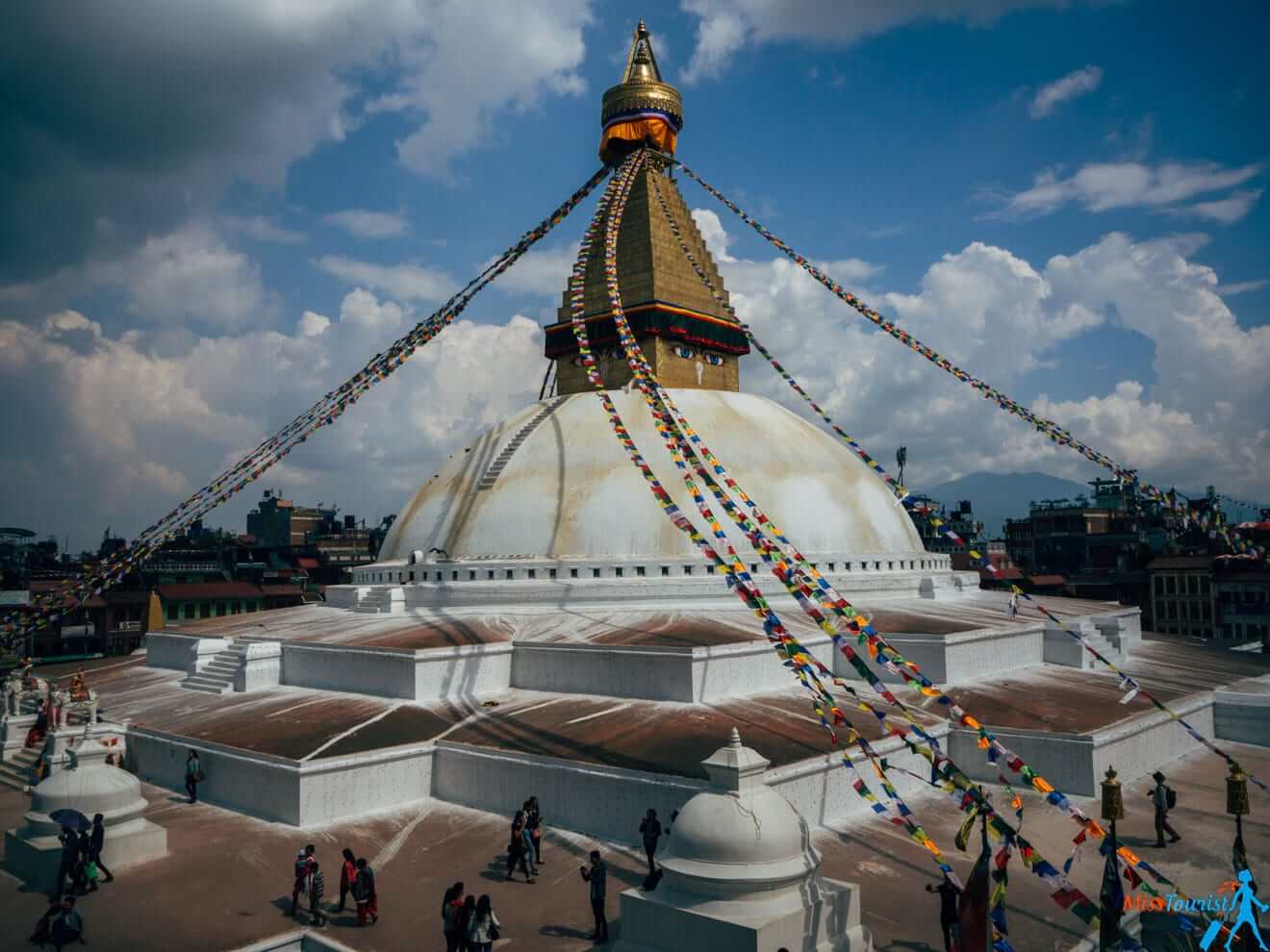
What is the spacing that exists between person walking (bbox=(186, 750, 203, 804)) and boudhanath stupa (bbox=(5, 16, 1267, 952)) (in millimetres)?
184

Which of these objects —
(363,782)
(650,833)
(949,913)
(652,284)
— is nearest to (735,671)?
(650,833)

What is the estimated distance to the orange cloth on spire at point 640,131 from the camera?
2583 centimetres

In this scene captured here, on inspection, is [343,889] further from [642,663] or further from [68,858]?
[642,663]

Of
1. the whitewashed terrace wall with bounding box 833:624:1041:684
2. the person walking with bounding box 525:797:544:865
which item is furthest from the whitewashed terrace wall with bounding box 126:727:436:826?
the whitewashed terrace wall with bounding box 833:624:1041:684

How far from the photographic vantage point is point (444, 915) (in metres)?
8.59

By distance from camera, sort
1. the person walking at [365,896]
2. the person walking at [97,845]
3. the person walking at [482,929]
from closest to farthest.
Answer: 1. the person walking at [482,929]
2. the person walking at [365,896]
3. the person walking at [97,845]

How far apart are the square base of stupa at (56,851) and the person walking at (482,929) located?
17.8ft

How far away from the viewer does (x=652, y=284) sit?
938 inches

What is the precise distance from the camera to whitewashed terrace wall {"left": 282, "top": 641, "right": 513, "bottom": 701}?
635 inches

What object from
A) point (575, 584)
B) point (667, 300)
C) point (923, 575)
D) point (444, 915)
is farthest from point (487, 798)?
point (667, 300)

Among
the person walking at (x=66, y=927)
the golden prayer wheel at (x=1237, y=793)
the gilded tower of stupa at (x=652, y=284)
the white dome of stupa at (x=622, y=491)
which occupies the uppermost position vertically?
the gilded tower of stupa at (x=652, y=284)

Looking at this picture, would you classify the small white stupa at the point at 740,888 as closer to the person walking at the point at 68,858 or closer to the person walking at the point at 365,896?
the person walking at the point at 365,896

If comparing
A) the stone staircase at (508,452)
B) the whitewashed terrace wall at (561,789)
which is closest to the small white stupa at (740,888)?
the whitewashed terrace wall at (561,789)

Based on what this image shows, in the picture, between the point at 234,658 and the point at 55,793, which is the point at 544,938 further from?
the point at 234,658
